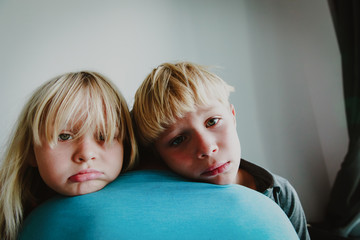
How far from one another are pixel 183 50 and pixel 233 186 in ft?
2.48

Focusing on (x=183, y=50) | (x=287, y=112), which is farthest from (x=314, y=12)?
(x=183, y=50)

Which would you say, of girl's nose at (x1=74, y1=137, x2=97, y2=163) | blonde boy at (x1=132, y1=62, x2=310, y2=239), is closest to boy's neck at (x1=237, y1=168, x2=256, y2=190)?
blonde boy at (x1=132, y1=62, x2=310, y2=239)

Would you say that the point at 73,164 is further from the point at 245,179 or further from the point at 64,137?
the point at 245,179

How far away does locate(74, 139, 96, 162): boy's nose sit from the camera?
0.52m

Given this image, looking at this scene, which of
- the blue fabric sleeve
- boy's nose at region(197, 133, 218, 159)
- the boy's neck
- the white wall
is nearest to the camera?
the blue fabric sleeve

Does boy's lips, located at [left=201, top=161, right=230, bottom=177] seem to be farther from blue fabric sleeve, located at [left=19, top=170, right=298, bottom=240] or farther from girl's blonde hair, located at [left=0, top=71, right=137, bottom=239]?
girl's blonde hair, located at [left=0, top=71, right=137, bottom=239]

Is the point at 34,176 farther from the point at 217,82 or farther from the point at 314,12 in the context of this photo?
the point at 314,12

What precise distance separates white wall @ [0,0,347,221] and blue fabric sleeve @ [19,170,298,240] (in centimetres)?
62

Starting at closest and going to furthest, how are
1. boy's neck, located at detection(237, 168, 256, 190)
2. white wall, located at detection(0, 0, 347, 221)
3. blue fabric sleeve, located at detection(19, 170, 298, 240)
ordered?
blue fabric sleeve, located at detection(19, 170, 298, 240)
boy's neck, located at detection(237, 168, 256, 190)
white wall, located at detection(0, 0, 347, 221)

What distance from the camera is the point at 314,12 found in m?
1.30

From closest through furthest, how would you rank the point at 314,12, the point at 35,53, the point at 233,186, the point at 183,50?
1. the point at 233,186
2. the point at 35,53
3. the point at 183,50
4. the point at 314,12

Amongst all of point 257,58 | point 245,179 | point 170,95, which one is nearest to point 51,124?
point 170,95

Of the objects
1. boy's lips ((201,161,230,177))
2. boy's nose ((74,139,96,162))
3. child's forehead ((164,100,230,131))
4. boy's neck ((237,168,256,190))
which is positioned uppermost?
boy's nose ((74,139,96,162))

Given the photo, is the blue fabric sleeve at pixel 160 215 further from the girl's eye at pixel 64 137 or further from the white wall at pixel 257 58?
the white wall at pixel 257 58
